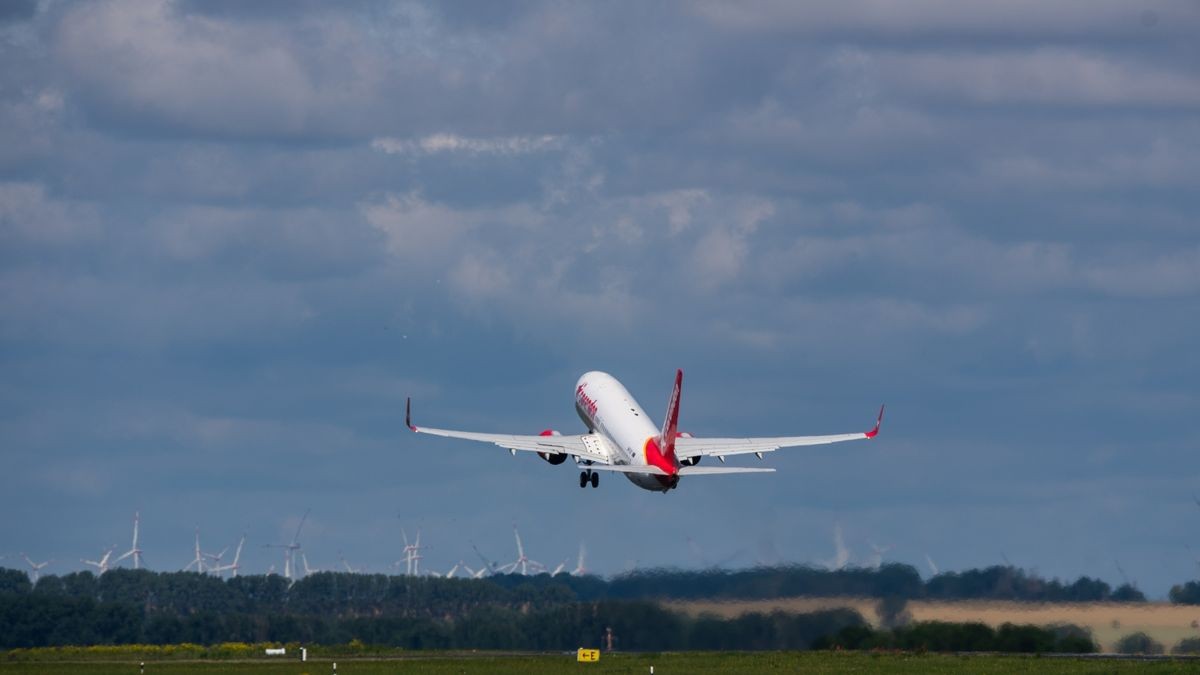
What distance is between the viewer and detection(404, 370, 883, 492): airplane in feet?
439

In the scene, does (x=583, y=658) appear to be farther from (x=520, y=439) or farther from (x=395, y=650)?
(x=520, y=439)

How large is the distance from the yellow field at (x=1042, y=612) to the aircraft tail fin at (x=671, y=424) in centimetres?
1276

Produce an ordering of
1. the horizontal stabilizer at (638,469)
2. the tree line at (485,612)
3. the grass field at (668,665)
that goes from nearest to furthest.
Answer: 1. the grass field at (668,665)
2. the tree line at (485,612)
3. the horizontal stabilizer at (638,469)

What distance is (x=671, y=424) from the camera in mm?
133000

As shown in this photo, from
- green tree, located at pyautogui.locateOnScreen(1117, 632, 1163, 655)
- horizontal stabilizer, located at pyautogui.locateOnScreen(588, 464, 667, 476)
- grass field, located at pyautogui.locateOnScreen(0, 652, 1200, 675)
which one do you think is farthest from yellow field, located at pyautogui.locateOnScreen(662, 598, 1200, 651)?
horizontal stabilizer, located at pyautogui.locateOnScreen(588, 464, 667, 476)

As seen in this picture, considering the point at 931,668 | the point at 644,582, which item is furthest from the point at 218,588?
the point at 931,668

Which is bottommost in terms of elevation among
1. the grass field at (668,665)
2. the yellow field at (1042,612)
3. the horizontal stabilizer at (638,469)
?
the grass field at (668,665)

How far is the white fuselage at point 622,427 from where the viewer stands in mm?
134875

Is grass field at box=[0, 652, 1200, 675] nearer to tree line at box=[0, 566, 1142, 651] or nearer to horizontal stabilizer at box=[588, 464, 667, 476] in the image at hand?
tree line at box=[0, 566, 1142, 651]

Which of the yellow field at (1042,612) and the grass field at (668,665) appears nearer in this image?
the grass field at (668,665)

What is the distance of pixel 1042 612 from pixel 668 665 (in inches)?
771

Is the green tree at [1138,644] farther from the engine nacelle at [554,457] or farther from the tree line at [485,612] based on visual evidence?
the engine nacelle at [554,457]

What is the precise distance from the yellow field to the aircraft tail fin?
1276 cm

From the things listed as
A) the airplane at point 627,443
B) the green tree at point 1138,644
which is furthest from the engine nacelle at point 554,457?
the green tree at point 1138,644
